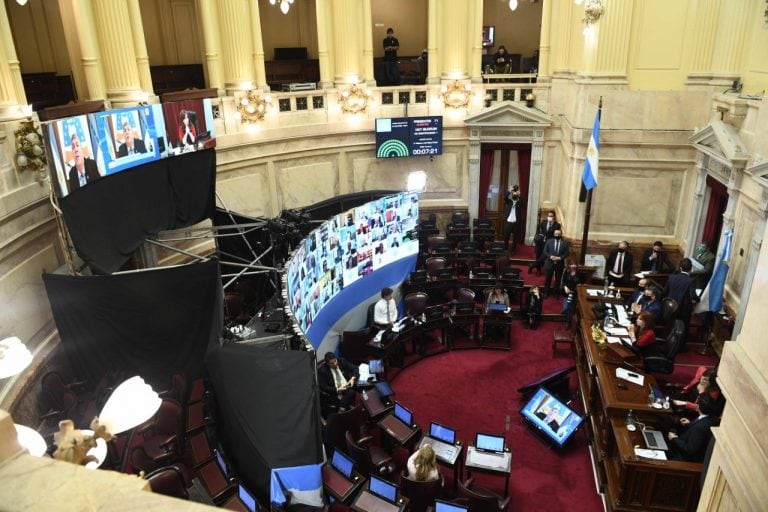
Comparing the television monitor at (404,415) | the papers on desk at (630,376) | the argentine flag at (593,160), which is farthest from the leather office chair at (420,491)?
the argentine flag at (593,160)

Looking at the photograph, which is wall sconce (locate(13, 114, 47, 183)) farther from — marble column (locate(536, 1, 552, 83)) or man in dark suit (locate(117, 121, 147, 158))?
marble column (locate(536, 1, 552, 83))

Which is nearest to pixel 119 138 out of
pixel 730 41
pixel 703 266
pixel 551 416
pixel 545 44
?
pixel 551 416

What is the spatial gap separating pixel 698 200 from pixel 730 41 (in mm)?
3167

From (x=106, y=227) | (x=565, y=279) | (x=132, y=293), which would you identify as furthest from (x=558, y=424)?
(x=106, y=227)

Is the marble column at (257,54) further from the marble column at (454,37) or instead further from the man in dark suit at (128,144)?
the man in dark suit at (128,144)

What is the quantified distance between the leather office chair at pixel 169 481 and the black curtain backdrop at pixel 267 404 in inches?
29.9

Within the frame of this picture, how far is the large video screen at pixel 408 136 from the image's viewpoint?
15641 mm

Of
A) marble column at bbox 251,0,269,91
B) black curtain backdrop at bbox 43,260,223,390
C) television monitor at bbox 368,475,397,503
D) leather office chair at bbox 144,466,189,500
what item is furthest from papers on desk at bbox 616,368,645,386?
marble column at bbox 251,0,269,91

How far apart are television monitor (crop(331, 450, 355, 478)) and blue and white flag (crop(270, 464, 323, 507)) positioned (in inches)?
17.7

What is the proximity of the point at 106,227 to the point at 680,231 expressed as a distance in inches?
467

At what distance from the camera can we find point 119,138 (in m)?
8.53

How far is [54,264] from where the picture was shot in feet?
28.0

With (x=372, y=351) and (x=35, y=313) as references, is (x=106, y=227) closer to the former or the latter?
(x=35, y=313)

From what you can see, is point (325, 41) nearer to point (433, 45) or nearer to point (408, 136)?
point (433, 45)
